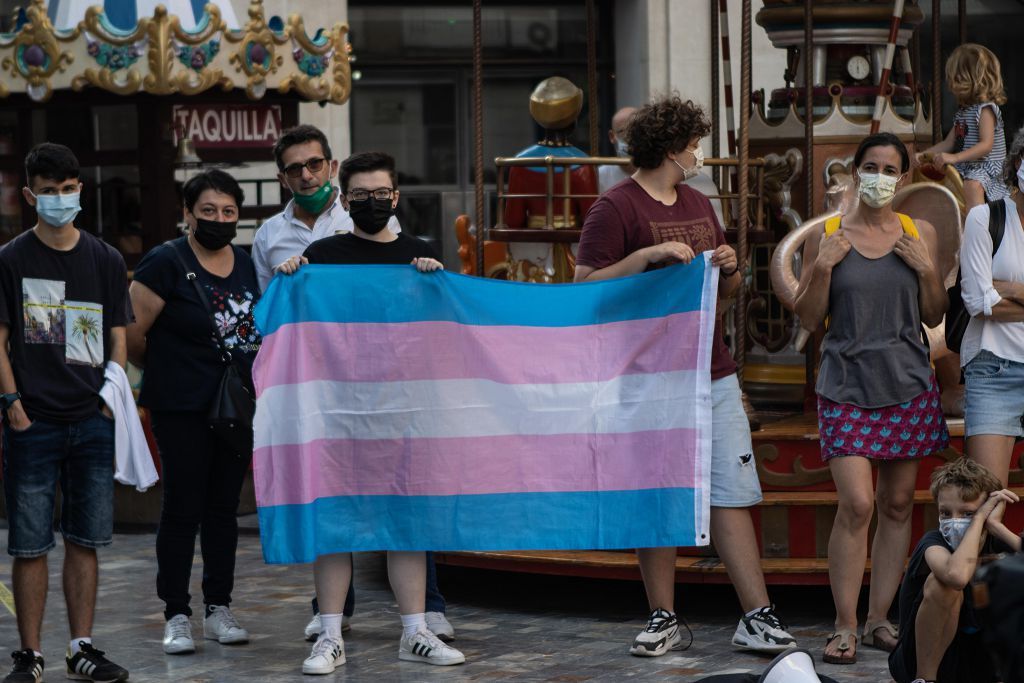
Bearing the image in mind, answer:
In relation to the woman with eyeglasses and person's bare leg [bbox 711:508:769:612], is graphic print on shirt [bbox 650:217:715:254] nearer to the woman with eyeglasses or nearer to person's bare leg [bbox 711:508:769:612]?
person's bare leg [bbox 711:508:769:612]

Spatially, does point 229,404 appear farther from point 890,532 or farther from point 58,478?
point 890,532

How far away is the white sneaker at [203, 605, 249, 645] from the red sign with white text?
19.9 ft

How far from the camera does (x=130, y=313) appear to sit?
6.50 meters

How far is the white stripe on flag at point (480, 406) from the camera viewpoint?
6.38 meters

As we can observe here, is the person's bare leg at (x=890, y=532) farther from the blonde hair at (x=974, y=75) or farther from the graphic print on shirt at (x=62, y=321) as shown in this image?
the blonde hair at (x=974, y=75)

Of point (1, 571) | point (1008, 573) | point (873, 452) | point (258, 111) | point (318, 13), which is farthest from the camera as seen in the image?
point (318, 13)

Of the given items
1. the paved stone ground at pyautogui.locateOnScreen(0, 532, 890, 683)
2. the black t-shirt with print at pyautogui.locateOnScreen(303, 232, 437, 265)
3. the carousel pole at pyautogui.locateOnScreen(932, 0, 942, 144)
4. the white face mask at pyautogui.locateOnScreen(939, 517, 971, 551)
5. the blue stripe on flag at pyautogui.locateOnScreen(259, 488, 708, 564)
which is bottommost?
the paved stone ground at pyautogui.locateOnScreen(0, 532, 890, 683)

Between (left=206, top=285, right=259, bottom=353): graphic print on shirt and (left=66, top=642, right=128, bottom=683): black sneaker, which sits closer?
(left=66, top=642, right=128, bottom=683): black sneaker

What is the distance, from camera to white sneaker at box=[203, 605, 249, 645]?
268 inches

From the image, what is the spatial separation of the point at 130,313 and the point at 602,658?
7.08 feet

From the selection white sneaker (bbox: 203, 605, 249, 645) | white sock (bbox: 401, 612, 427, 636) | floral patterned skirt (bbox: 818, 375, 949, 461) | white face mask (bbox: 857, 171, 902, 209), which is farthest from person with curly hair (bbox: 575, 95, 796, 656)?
white sneaker (bbox: 203, 605, 249, 645)

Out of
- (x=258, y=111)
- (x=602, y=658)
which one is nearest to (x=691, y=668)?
(x=602, y=658)

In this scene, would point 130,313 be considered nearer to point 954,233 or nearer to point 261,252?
point 261,252

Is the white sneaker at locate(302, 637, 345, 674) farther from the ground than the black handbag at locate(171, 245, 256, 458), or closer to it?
closer to it
